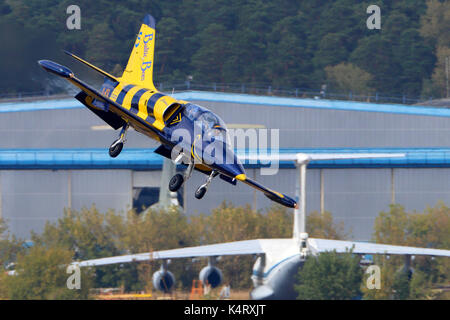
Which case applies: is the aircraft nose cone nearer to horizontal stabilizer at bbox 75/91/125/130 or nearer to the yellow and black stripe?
the yellow and black stripe

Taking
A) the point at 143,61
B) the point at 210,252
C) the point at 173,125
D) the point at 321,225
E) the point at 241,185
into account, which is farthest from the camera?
the point at 321,225

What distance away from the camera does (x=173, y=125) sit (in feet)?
82.6

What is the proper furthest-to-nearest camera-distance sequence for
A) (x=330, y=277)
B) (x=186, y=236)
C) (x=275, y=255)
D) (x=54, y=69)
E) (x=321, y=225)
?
(x=186, y=236) → (x=321, y=225) → (x=330, y=277) → (x=275, y=255) → (x=54, y=69)

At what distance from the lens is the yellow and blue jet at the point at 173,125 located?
24.1 m

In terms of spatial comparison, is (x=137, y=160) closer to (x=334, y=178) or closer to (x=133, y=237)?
(x=133, y=237)

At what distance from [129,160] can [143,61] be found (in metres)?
59.4

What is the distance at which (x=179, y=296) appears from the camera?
84625 millimetres

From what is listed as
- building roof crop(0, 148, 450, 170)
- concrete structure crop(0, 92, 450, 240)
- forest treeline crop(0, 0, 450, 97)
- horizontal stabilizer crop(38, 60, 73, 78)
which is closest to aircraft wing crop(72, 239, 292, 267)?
concrete structure crop(0, 92, 450, 240)

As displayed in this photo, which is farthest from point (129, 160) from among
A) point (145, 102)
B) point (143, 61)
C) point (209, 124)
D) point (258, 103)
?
point (209, 124)

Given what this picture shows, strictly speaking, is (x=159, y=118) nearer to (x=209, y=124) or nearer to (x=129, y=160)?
(x=209, y=124)

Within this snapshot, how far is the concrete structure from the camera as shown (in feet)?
292

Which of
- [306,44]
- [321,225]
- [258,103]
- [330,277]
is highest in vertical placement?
[306,44]

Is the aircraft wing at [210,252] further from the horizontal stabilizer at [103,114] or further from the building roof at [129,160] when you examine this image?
the horizontal stabilizer at [103,114]

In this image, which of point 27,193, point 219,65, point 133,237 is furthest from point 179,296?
point 219,65
